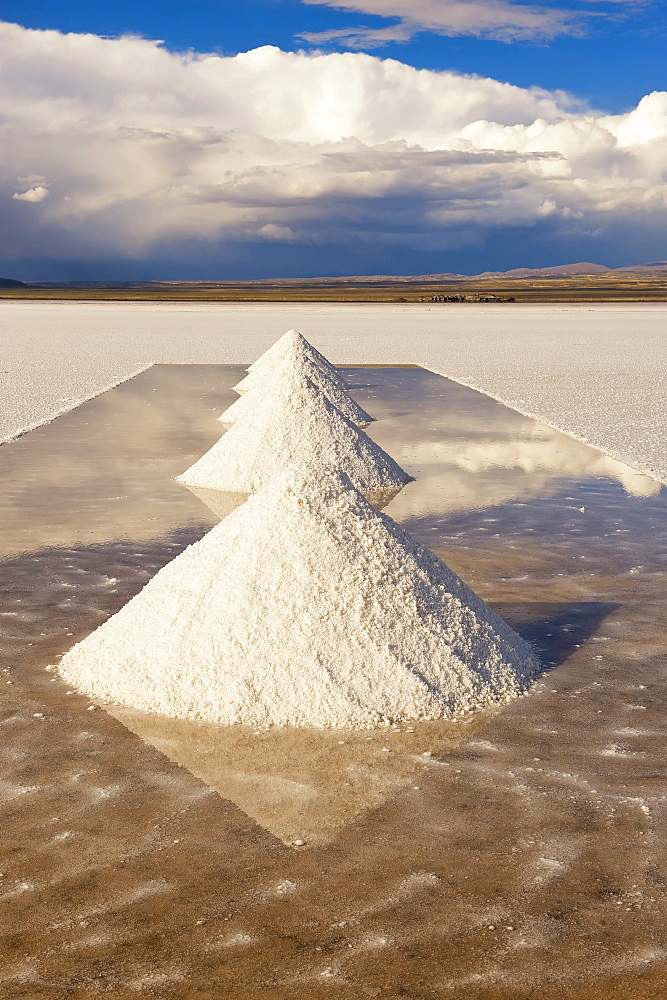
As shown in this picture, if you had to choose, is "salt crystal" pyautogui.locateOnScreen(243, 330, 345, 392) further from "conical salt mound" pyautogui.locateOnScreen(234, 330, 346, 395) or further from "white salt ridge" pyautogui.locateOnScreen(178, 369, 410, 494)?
"white salt ridge" pyautogui.locateOnScreen(178, 369, 410, 494)

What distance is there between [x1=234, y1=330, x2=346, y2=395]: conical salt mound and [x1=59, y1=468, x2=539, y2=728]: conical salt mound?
24.4 ft

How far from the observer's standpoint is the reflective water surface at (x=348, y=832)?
3090 millimetres

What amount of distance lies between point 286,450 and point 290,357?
92.3 inches

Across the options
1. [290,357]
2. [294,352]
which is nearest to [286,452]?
[290,357]

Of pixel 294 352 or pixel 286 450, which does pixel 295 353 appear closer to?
pixel 294 352

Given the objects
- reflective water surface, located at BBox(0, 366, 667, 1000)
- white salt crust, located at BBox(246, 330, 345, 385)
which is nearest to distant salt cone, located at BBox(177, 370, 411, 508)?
white salt crust, located at BBox(246, 330, 345, 385)

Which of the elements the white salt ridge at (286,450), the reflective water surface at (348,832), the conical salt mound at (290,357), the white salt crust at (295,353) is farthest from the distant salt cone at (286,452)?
the reflective water surface at (348,832)

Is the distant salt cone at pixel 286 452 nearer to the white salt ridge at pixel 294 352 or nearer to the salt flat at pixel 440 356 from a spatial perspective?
the white salt ridge at pixel 294 352

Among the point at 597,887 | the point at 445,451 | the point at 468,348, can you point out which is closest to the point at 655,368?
the point at 468,348

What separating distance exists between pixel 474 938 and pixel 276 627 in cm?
209

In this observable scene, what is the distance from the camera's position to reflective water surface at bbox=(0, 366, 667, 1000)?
10.1 feet

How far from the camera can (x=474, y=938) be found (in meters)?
3.21

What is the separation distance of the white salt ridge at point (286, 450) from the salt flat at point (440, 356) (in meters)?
3.18

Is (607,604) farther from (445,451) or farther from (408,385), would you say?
(408,385)
